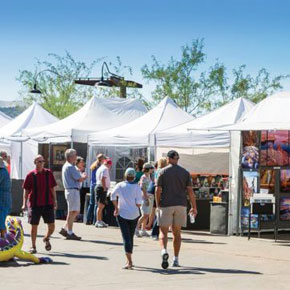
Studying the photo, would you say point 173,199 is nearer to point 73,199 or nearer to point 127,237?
point 127,237

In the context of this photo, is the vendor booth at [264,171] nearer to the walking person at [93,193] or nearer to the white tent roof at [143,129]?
the white tent roof at [143,129]

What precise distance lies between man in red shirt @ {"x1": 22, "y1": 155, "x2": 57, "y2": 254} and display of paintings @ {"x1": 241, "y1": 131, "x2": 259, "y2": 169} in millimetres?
6045

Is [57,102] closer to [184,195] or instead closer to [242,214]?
[242,214]

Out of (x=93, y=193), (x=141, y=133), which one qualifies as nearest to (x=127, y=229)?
(x=93, y=193)

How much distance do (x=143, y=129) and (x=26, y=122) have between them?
8.09 metres

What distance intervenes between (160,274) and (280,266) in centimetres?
238

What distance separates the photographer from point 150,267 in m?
13.6

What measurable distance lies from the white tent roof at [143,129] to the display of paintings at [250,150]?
395 cm

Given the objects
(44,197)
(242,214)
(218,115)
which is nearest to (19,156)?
(218,115)

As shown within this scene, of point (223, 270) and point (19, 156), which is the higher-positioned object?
point (19, 156)

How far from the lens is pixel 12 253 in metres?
13.7

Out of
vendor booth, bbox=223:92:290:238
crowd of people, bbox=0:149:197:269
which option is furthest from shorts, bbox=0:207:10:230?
vendor booth, bbox=223:92:290:238

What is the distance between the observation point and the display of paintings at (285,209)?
65.8 ft

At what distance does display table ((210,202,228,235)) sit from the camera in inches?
812
